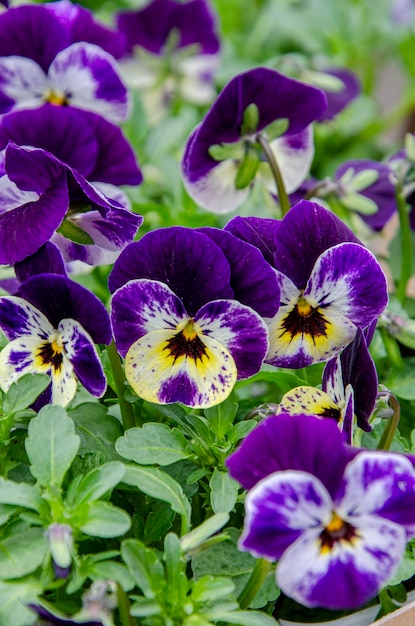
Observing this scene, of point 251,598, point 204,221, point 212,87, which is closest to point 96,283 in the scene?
point 204,221

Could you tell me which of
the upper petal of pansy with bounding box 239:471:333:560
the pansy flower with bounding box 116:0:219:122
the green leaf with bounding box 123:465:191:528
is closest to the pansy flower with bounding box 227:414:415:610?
the upper petal of pansy with bounding box 239:471:333:560

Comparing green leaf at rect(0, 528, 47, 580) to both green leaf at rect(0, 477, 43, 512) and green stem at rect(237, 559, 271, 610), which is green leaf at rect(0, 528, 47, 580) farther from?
green stem at rect(237, 559, 271, 610)

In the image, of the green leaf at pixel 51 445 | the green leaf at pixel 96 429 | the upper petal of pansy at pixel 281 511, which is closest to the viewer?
the upper petal of pansy at pixel 281 511

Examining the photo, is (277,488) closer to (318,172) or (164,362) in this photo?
(164,362)

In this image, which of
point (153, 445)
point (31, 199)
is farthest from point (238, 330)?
point (31, 199)

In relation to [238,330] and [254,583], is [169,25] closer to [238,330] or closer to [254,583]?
[238,330]

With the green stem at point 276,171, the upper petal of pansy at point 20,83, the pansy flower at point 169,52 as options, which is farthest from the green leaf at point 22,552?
the pansy flower at point 169,52

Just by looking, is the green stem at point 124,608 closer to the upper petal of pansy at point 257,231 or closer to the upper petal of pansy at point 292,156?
the upper petal of pansy at point 257,231
